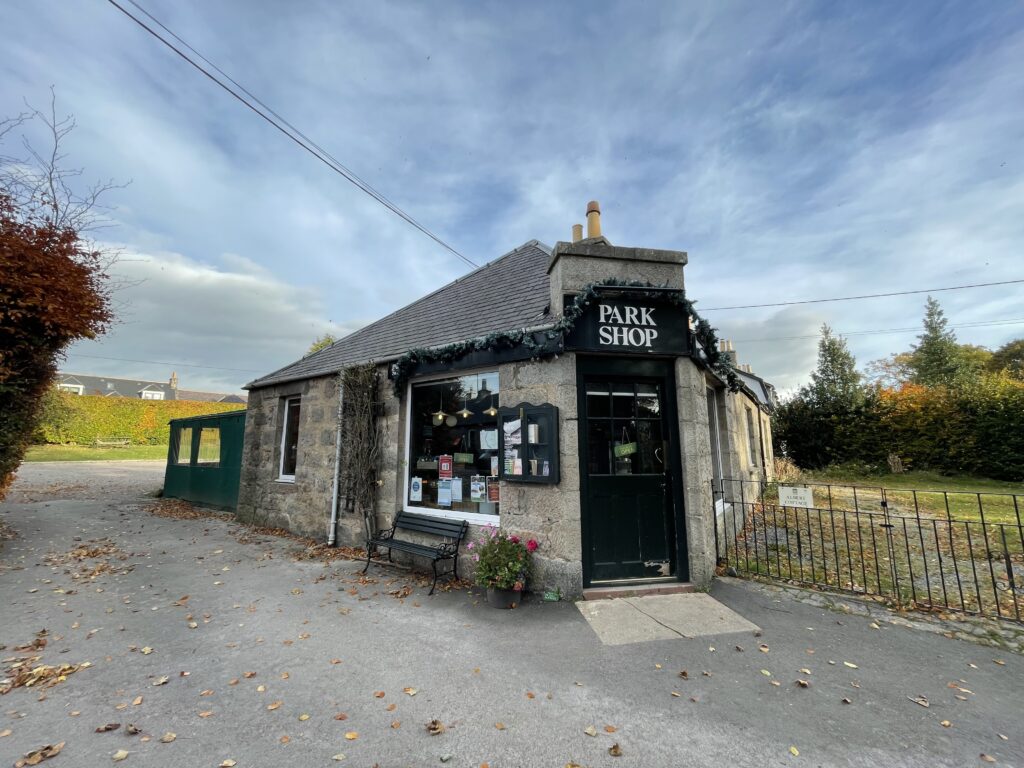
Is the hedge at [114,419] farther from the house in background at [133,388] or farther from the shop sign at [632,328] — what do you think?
the shop sign at [632,328]

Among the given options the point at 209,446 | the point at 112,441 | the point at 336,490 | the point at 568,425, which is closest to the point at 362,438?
the point at 336,490

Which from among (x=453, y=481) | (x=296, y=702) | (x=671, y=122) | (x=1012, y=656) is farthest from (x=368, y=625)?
(x=671, y=122)

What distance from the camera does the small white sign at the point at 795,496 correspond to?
5.33 meters

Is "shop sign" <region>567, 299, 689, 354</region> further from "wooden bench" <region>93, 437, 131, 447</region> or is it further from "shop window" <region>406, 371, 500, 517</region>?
"wooden bench" <region>93, 437, 131, 447</region>

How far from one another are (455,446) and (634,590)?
122 inches

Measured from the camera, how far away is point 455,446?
21.2ft

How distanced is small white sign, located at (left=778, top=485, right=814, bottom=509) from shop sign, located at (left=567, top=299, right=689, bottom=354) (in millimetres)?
2297

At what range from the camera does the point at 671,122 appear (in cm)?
729

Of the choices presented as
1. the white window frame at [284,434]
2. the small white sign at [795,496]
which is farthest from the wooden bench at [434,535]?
the small white sign at [795,496]

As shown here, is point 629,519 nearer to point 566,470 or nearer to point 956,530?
point 566,470

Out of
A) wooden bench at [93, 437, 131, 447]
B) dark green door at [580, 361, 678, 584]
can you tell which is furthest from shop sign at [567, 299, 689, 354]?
wooden bench at [93, 437, 131, 447]

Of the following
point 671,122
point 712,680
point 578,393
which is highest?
point 671,122

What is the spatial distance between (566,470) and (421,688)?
2.60m

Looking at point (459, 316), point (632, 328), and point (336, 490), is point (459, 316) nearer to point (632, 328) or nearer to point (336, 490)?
point (632, 328)
